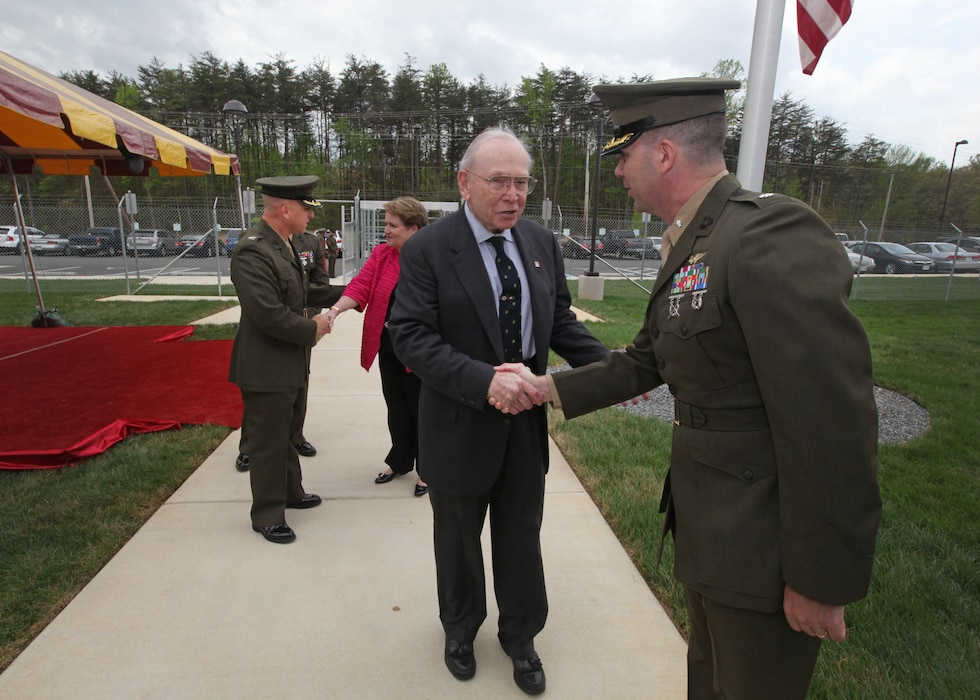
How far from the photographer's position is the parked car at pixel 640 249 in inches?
1034

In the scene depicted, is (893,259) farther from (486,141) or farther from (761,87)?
(486,141)

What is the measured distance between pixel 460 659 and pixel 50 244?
110 ft

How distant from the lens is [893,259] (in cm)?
2483

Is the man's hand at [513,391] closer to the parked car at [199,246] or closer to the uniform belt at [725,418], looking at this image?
the uniform belt at [725,418]

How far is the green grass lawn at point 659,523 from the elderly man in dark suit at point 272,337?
0.82 m

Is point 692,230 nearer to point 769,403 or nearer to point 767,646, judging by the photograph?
point 769,403

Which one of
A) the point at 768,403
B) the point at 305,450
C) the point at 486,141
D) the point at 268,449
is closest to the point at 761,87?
the point at 486,141

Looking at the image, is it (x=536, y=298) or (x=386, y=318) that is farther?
(x=386, y=318)

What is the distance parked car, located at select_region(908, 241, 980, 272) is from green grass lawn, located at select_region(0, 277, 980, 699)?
23833 millimetres

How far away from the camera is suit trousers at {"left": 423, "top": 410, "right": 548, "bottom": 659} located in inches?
88.9

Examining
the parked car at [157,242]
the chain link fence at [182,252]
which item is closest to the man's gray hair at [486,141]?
the chain link fence at [182,252]

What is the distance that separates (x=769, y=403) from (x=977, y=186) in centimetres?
6419

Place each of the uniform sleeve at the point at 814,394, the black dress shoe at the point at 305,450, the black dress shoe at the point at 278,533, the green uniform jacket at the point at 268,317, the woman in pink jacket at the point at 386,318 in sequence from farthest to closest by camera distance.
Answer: the black dress shoe at the point at 305,450 < the woman in pink jacket at the point at 386,318 < the black dress shoe at the point at 278,533 < the green uniform jacket at the point at 268,317 < the uniform sleeve at the point at 814,394

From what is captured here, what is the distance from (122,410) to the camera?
538 centimetres
